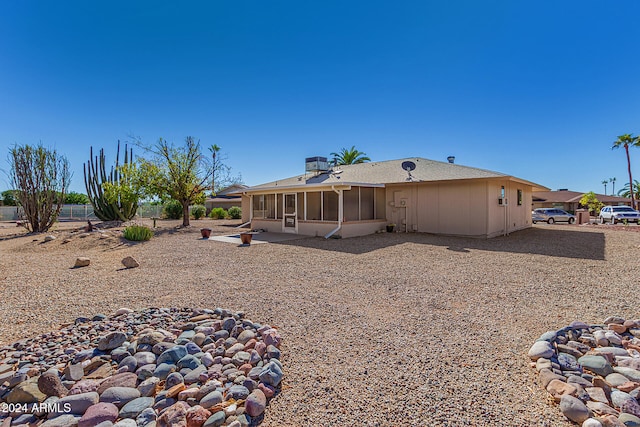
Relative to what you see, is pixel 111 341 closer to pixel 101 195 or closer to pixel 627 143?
pixel 101 195

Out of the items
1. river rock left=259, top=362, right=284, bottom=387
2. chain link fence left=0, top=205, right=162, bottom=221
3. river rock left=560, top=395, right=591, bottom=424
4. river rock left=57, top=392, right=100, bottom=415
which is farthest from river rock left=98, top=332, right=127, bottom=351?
chain link fence left=0, top=205, right=162, bottom=221

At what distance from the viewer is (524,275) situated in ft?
20.3

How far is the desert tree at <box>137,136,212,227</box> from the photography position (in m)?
16.7

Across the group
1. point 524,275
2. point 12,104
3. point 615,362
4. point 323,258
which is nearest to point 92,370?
point 615,362

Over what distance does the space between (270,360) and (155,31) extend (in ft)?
39.5

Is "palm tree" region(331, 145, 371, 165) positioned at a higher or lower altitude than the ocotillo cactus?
higher

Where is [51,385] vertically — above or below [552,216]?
below

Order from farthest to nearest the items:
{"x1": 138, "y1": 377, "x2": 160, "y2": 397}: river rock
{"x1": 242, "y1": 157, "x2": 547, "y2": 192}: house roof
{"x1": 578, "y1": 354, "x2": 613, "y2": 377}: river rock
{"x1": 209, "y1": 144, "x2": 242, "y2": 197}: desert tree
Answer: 1. {"x1": 209, "y1": 144, "x2": 242, "y2": 197}: desert tree
2. {"x1": 242, "y1": 157, "x2": 547, "y2": 192}: house roof
3. {"x1": 578, "y1": 354, "x2": 613, "y2": 377}: river rock
4. {"x1": 138, "y1": 377, "x2": 160, "y2": 397}: river rock

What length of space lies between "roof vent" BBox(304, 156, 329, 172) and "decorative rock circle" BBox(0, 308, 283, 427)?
13.3 meters

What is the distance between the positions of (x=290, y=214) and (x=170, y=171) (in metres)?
7.78

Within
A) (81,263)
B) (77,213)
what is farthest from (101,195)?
(81,263)

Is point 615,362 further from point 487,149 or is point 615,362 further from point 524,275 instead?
point 487,149

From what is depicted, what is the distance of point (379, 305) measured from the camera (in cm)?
445

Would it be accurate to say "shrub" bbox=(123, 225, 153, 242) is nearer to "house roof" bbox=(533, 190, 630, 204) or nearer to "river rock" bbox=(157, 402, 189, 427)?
"river rock" bbox=(157, 402, 189, 427)
